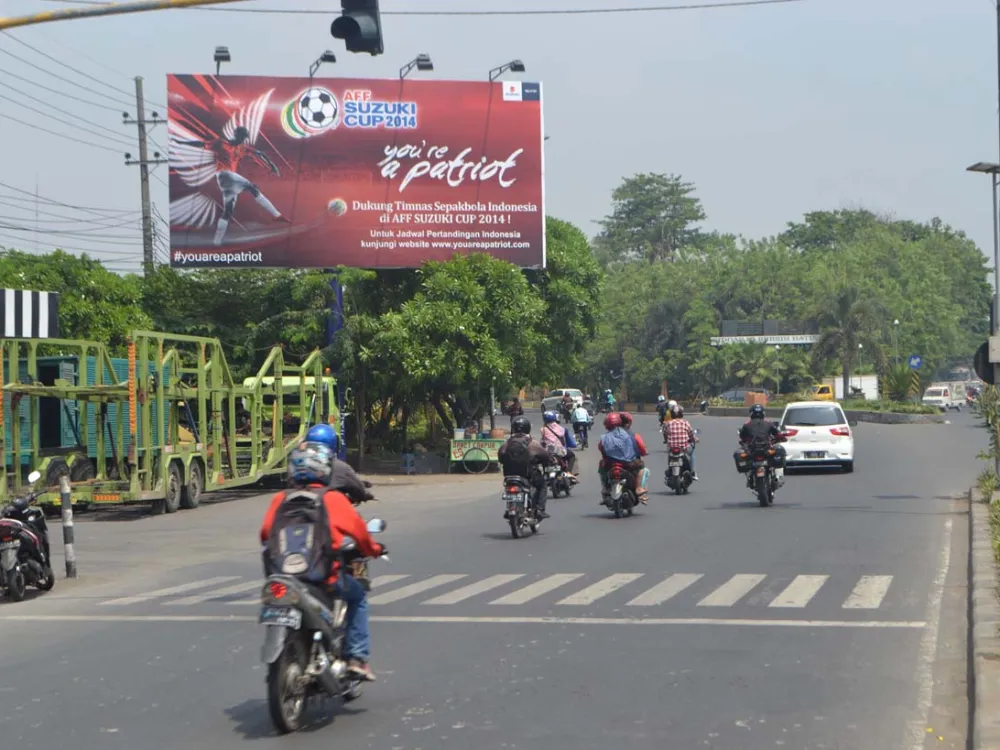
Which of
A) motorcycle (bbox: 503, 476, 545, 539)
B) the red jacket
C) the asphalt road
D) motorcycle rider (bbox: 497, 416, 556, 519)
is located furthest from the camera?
motorcycle rider (bbox: 497, 416, 556, 519)

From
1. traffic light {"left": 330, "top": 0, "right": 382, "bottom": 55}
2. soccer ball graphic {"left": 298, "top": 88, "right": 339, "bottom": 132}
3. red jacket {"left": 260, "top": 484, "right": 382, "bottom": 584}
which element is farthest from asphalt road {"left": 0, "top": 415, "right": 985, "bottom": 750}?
soccer ball graphic {"left": 298, "top": 88, "right": 339, "bottom": 132}

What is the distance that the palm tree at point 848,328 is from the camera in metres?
75.2

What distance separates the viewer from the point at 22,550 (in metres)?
13.1

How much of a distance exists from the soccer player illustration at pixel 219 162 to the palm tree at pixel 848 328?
47.1 metres

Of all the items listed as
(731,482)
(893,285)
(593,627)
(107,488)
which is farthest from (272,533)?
(893,285)

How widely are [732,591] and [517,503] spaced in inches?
219

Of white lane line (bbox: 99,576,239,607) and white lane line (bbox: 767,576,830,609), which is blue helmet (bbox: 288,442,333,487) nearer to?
white lane line (bbox: 767,576,830,609)

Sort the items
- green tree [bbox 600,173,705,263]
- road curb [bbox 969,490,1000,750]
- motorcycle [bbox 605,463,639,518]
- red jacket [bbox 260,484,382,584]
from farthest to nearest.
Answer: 1. green tree [bbox 600,173,705,263]
2. motorcycle [bbox 605,463,639,518]
3. red jacket [bbox 260,484,382,584]
4. road curb [bbox 969,490,1000,750]

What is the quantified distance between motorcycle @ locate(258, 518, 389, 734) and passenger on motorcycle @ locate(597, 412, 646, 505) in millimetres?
12507

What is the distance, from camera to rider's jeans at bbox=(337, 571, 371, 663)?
297 inches

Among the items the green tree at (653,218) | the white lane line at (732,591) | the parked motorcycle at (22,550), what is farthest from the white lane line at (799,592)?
the green tree at (653,218)

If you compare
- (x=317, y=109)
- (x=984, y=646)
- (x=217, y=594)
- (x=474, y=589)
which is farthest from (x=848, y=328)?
(x=984, y=646)

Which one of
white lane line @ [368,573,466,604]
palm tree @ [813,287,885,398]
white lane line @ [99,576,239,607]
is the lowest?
white lane line @ [99,576,239,607]

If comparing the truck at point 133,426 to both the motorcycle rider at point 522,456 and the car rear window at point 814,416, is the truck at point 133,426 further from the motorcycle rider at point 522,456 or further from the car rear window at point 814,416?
the car rear window at point 814,416
